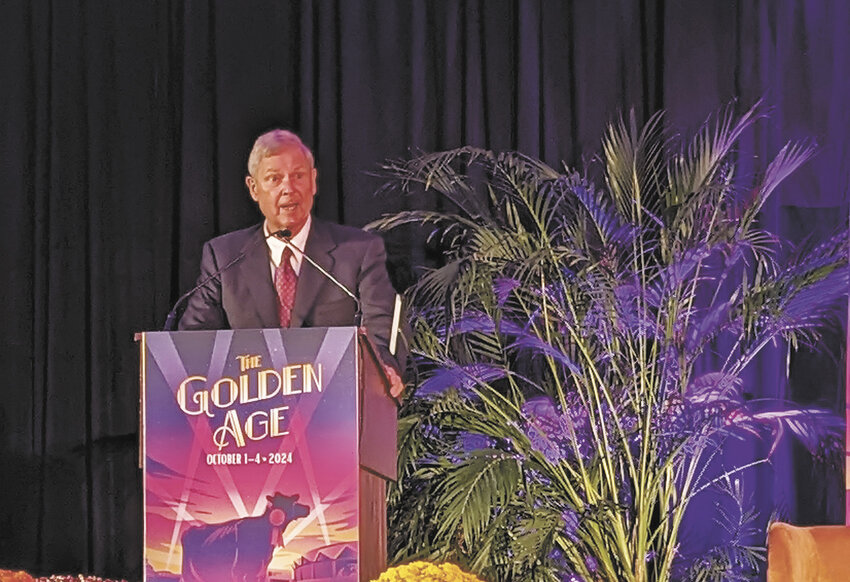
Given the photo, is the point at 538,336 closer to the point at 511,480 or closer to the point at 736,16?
the point at 511,480

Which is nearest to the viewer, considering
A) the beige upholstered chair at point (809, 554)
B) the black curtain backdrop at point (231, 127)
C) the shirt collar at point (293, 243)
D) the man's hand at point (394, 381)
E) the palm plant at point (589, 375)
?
the beige upholstered chair at point (809, 554)

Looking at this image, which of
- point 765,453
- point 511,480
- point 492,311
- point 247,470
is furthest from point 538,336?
point 247,470

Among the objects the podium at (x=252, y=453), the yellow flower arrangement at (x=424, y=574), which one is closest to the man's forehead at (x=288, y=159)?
the podium at (x=252, y=453)

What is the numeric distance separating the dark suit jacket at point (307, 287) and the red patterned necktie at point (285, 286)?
0.08ft

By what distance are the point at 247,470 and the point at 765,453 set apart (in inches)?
107

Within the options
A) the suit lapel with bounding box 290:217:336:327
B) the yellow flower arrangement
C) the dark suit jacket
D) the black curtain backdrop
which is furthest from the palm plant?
the yellow flower arrangement

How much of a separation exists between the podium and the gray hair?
194 centimetres

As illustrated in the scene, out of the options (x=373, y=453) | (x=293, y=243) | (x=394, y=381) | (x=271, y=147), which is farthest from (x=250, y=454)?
(x=271, y=147)

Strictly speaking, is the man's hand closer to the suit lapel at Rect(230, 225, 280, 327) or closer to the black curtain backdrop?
the suit lapel at Rect(230, 225, 280, 327)

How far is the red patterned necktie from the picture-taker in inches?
178

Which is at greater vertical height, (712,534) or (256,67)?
(256,67)

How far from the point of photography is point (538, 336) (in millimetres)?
4254

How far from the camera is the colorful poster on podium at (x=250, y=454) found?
2.83 m

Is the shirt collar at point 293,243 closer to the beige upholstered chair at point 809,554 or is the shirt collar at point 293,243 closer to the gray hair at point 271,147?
the gray hair at point 271,147
